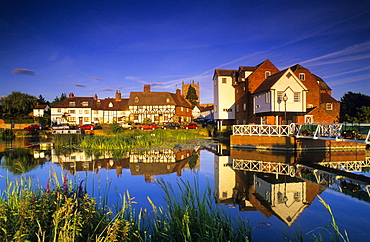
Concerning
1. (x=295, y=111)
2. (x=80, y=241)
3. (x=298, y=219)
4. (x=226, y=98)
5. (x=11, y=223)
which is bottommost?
(x=298, y=219)

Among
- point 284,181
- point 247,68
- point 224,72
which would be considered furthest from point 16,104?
point 284,181

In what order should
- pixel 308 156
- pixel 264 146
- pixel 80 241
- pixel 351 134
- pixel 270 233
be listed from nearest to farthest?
pixel 80 241 → pixel 270 233 → pixel 351 134 → pixel 308 156 → pixel 264 146

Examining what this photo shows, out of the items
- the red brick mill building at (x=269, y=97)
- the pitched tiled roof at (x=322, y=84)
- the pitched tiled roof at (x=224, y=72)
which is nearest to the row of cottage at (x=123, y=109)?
the red brick mill building at (x=269, y=97)

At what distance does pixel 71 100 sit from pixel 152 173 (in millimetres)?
59880

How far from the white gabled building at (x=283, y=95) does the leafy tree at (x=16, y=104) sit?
6825 centimetres

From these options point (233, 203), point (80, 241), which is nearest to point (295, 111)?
point (233, 203)

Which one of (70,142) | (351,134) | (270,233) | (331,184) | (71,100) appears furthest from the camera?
(71,100)

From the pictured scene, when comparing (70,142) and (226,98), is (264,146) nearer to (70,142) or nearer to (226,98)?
(226,98)

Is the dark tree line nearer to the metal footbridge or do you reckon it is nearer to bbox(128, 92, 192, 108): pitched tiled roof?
bbox(128, 92, 192, 108): pitched tiled roof

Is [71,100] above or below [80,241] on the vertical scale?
above

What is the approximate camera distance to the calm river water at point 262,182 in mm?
8380

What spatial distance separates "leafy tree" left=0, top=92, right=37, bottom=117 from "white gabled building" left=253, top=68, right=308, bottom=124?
68.2 metres

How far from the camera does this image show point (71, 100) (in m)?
67.1

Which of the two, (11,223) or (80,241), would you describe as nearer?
(11,223)
